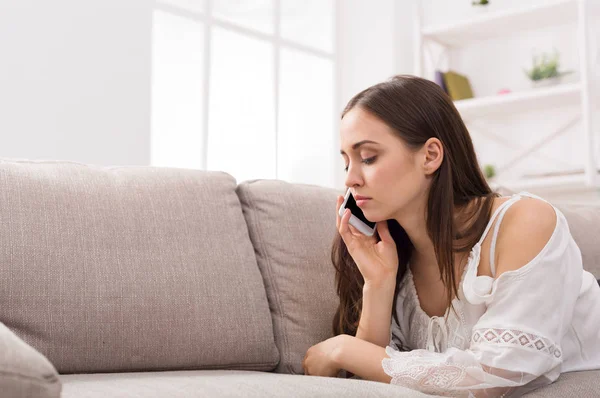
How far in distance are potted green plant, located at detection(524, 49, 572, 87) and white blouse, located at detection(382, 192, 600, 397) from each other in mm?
2111

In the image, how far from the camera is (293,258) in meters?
1.70

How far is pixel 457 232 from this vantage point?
1481mm

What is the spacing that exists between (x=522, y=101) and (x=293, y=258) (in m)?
2.07

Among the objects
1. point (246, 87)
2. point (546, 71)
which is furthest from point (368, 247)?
point (546, 71)

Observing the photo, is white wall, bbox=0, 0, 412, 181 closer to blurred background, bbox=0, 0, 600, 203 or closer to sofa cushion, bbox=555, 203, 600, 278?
blurred background, bbox=0, 0, 600, 203

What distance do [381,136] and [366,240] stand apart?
27 centimetres

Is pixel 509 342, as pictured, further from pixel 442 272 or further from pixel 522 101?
pixel 522 101

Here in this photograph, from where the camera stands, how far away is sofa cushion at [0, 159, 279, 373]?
133cm

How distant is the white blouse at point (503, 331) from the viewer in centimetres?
129

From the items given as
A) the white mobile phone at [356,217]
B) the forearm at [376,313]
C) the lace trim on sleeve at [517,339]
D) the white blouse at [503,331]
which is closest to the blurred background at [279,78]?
the white mobile phone at [356,217]

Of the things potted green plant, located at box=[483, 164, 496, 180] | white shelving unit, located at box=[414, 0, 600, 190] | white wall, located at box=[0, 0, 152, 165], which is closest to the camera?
white wall, located at box=[0, 0, 152, 165]

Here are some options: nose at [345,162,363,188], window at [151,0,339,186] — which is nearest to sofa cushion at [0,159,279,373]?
nose at [345,162,363,188]

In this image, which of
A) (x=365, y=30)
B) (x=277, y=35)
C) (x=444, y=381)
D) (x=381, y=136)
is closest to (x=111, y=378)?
(x=444, y=381)

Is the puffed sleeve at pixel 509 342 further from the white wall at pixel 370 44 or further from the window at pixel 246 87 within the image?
the white wall at pixel 370 44
